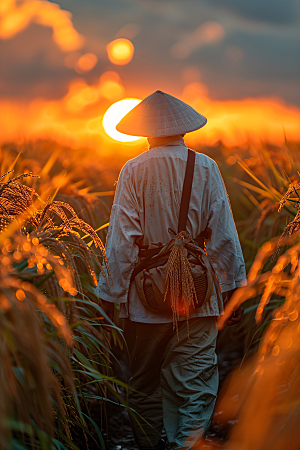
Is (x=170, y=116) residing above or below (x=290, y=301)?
above

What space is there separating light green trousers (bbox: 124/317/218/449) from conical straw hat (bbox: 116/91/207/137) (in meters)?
1.01

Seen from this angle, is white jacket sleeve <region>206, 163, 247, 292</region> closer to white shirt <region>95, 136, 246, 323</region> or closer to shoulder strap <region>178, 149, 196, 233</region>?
white shirt <region>95, 136, 246, 323</region>

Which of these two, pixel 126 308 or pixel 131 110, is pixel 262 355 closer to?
pixel 126 308

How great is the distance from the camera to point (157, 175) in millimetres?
2252

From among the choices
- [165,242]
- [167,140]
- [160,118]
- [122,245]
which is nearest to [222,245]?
[165,242]

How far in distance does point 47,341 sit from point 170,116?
1515mm

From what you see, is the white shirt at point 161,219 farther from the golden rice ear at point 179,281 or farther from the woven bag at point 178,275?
the golden rice ear at point 179,281

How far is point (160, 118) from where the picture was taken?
238 centimetres

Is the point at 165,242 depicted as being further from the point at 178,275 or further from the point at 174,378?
the point at 174,378

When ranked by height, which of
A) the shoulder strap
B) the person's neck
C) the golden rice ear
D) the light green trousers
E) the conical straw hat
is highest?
the conical straw hat

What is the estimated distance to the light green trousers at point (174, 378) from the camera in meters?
2.06

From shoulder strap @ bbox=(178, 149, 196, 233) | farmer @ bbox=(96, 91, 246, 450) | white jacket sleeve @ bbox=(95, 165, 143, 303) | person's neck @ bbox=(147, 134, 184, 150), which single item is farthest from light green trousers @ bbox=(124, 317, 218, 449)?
person's neck @ bbox=(147, 134, 184, 150)

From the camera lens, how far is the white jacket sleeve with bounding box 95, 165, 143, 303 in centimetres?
224

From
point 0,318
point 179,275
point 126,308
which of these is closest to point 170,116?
point 179,275
